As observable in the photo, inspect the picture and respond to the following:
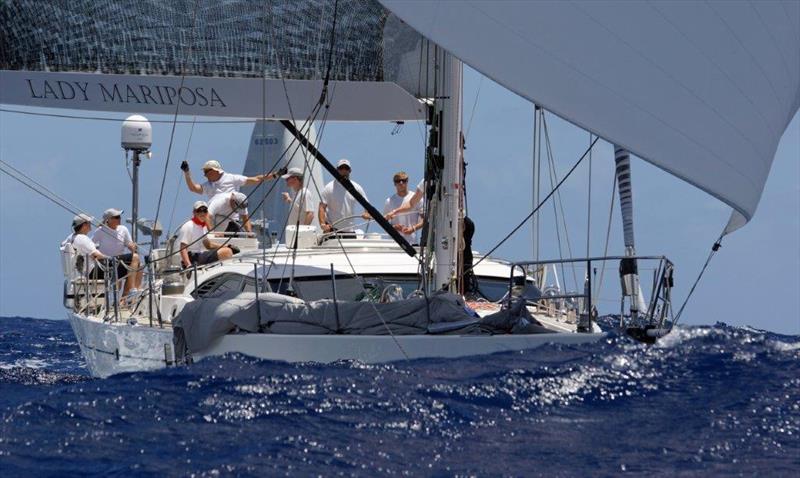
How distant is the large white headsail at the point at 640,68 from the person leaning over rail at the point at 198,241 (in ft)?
19.7

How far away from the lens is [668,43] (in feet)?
29.8

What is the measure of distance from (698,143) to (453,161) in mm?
4202

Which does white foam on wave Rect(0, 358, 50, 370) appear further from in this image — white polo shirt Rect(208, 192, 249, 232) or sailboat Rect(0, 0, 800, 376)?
white polo shirt Rect(208, 192, 249, 232)

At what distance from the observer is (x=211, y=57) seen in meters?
15.1

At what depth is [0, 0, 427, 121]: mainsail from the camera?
14242mm

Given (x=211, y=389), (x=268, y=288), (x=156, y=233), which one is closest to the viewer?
(x=211, y=389)

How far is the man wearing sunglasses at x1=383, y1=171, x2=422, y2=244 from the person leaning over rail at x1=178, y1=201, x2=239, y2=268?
170 cm

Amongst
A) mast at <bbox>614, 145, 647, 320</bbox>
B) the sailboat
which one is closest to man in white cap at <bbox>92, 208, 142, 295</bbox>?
the sailboat

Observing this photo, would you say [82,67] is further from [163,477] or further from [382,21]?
[163,477]

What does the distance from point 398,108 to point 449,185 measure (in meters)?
2.11

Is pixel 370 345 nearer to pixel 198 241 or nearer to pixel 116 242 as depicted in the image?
pixel 198 241

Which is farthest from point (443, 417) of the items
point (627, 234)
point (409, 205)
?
point (409, 205)

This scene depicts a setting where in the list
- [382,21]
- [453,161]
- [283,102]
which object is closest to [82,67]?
[283,102]

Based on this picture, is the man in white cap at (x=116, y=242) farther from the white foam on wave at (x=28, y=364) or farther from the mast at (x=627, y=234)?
the mast at (x=627, y=234)
